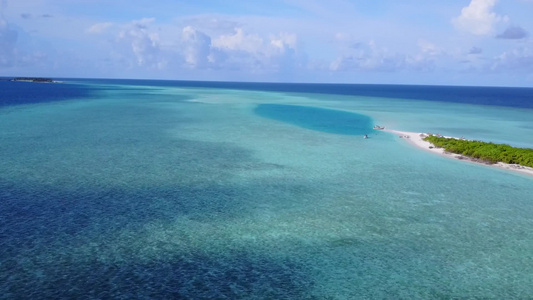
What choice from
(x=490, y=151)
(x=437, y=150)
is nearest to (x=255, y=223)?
(x=490, y=151)

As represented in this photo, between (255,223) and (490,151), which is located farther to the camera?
(490,151)

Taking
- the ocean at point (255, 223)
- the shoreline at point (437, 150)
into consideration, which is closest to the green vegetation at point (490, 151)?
the shoreline at point (437, 150)

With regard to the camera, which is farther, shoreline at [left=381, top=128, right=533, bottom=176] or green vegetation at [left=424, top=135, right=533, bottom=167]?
green vegetation at [left=424, top=135, right=533, bottom=167]

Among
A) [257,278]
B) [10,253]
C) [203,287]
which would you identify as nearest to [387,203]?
[257,278]

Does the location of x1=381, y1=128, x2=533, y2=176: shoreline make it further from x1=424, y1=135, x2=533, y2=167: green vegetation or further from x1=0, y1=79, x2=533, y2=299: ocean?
x1=0, y1=79, x2=533, y2=299: ocean

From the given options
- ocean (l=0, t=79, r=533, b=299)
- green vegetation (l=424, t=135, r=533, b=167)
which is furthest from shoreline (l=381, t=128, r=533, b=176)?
ocean (l=0, t=79, r=533, b=299)

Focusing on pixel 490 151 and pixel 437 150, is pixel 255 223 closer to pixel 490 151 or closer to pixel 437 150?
pixel 490 151
